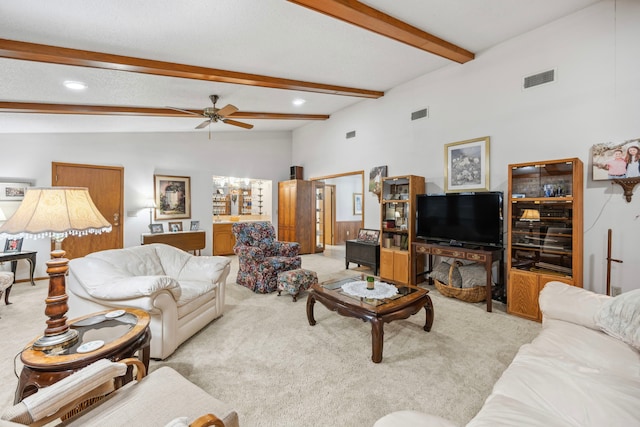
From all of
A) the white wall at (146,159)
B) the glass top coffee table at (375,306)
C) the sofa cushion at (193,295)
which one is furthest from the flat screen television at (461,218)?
the white wall at (146,159)

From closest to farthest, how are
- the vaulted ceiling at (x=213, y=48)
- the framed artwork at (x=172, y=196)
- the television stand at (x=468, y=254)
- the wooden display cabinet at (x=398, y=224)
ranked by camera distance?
the vaulted ceiling at (x=213, y=48) → the television stand at (x=468, y=254) → the wooden display cabinet at (x=398, y=224) → the framed artwork at (x=172, y=196)

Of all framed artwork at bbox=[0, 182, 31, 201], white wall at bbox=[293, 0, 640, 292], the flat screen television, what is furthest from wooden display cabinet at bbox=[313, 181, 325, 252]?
framed artwork at bbox=[0, 182, 31, 201]

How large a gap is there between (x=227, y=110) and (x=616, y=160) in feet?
15.3

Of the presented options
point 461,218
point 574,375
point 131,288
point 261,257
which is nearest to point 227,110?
point 261,257

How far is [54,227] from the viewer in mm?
1569

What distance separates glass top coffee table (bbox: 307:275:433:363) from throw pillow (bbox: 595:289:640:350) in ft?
4.16

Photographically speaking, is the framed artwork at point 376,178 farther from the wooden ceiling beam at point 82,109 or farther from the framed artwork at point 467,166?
the wooden ceiling beam at point 82,109

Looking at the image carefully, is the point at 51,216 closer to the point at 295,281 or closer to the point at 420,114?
the point at 295,281

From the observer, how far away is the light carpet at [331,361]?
72.8 inches

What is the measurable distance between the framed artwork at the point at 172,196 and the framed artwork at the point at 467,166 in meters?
5.65

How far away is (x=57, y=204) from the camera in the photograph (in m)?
1.63

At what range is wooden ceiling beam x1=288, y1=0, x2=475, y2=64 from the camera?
254cm

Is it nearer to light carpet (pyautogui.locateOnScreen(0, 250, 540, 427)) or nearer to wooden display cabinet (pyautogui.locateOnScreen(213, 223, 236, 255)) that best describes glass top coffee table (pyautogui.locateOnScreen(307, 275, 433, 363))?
light carpet (pyautogui.locateOnScreen(0, 250, 540, 427))

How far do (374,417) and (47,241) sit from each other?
6343mm
